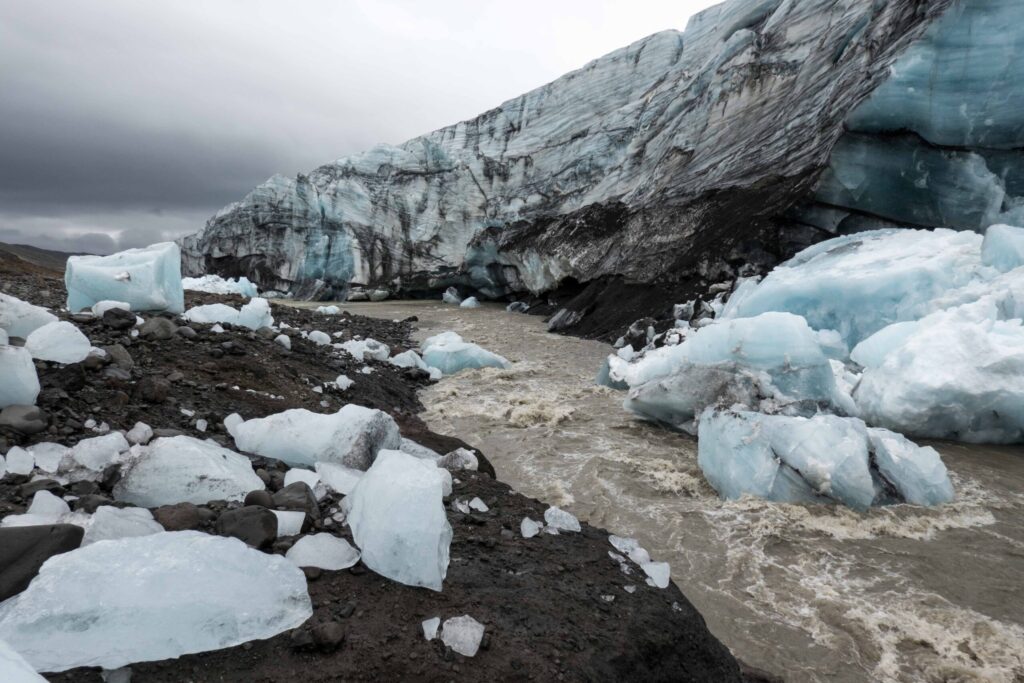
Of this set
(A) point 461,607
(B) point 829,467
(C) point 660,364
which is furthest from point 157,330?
(B) point 829,467

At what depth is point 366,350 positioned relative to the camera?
8117 mm

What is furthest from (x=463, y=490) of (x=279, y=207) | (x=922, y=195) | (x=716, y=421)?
(x=279, y=207)

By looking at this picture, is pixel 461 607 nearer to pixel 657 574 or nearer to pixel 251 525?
pixel 251 525

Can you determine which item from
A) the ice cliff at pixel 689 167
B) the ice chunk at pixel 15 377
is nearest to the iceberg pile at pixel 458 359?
the ice cliff at pixel 689 167

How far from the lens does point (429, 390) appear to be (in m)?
7.46

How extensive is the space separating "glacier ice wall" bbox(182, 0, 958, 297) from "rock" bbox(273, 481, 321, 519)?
10.1 meters

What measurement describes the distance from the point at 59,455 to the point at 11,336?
4.39 ft

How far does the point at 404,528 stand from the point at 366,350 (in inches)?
256

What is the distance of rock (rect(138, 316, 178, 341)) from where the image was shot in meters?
4.52

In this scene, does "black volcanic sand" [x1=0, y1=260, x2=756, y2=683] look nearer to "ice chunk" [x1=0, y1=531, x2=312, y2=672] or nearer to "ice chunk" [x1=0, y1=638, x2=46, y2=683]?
"ice chunk" [x1=0, y1=531, x2=312, y2=672]

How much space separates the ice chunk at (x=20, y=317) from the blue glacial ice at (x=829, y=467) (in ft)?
15.4

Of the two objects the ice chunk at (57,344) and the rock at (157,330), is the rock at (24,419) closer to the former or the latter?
the ice chunk at (57,344)

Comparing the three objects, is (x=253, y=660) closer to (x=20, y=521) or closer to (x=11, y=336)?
(x=20, y=521)

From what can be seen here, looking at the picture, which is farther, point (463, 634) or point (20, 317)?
point (20, 317)
